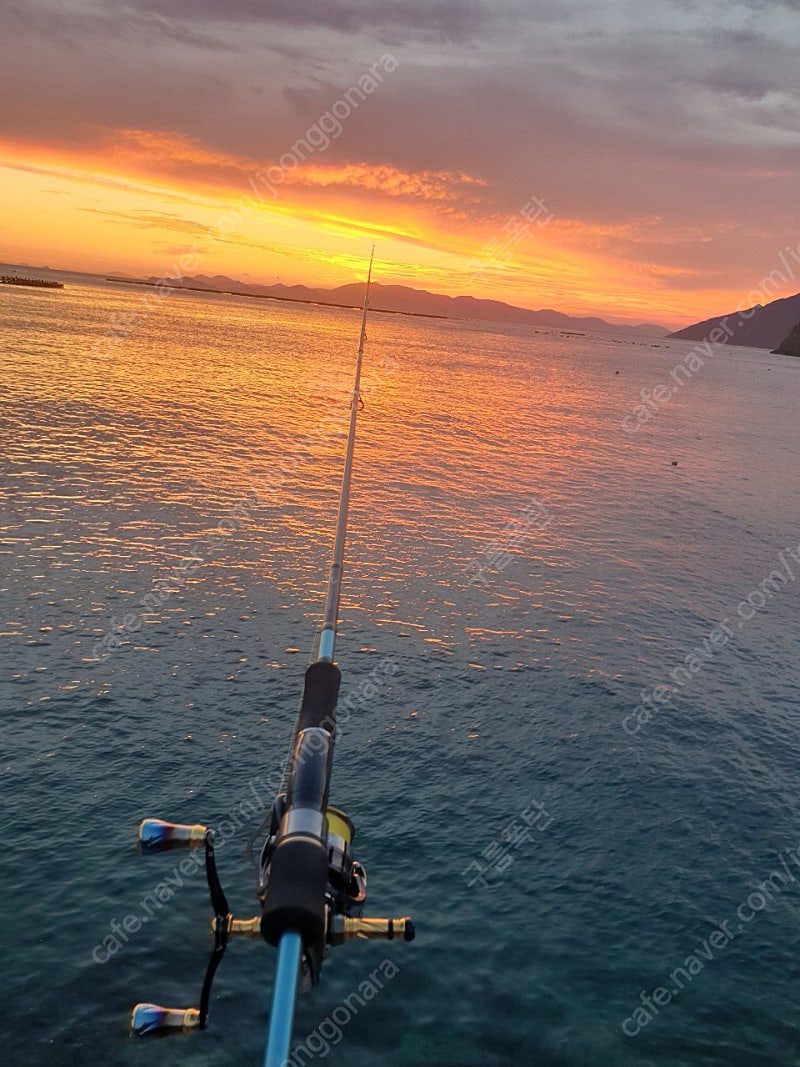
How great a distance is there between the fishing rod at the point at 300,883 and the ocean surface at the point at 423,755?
5.38 ft

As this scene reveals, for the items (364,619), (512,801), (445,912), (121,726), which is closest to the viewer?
(445,912)

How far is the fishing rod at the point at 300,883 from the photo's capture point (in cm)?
379

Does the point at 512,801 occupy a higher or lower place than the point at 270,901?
lower

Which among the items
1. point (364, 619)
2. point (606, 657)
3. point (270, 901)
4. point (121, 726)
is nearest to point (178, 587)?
point (364, 619)

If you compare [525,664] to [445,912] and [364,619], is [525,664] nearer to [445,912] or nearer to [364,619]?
[364,619]

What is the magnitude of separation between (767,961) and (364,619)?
14.7 m

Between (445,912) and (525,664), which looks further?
(525,664)

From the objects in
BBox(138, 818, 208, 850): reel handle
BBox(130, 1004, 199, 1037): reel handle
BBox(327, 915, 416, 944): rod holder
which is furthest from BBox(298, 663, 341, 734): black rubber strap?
BBox(130, 1004, 199, 1037): reel handle

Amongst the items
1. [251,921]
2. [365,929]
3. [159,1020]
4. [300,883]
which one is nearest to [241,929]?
[251,921]

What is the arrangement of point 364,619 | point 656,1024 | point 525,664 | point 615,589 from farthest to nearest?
point 615,589 < point 364,619 < point 525,664 < point 656,1024

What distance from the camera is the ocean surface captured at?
1204 centimetres

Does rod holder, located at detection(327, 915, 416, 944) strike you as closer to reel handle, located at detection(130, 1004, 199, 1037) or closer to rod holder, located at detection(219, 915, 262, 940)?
rod holder, located at detection(219, 915, 262, 940)

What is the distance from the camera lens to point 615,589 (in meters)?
31.0

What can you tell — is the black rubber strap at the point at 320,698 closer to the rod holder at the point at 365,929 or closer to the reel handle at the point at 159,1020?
the rod holder at the point at 365,929
